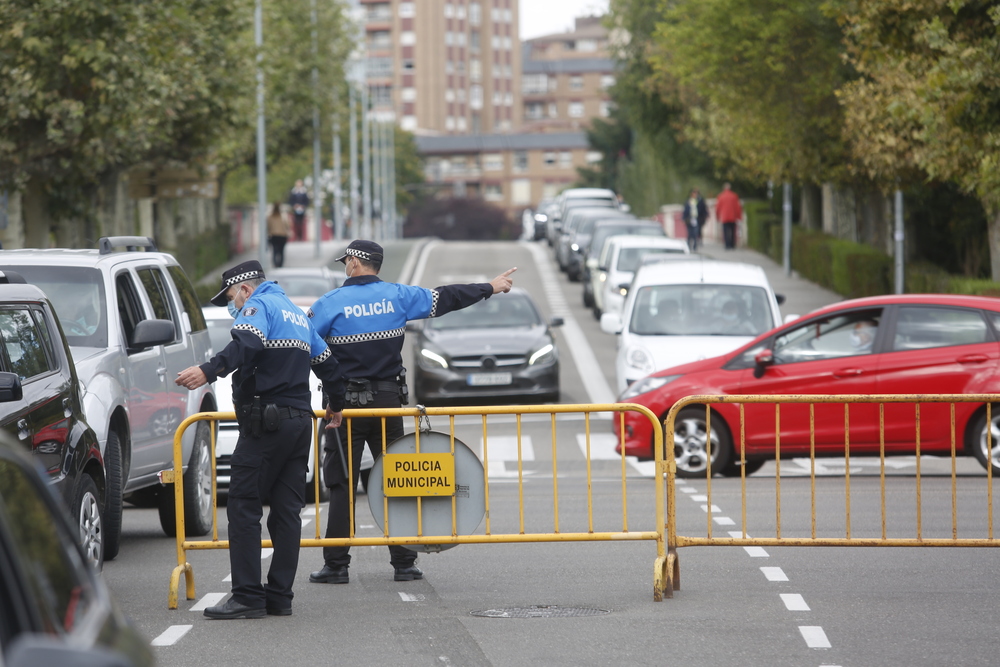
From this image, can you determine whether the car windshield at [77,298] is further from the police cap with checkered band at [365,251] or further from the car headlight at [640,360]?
the car headlight at [640,360]

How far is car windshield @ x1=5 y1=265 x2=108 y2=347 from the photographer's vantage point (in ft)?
Answer: 33.6

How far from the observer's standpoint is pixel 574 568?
9602mm

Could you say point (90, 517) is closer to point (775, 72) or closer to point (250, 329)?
point (250, 329)

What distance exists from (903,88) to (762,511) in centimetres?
1367

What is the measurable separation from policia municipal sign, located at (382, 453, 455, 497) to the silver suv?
75.6 inches

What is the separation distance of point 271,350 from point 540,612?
188 centimetres

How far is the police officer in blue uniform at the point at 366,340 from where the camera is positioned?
898 cm

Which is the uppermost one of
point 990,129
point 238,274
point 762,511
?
point 990,129

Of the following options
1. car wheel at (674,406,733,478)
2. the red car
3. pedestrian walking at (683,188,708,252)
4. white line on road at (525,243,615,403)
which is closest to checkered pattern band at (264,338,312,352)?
the red car

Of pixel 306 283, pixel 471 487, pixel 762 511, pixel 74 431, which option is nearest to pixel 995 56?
pixel 762 511

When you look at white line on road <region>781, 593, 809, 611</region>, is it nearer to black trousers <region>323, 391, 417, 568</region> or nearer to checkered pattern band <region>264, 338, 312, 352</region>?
black trousers <region>323, 391, 417, 568</region>

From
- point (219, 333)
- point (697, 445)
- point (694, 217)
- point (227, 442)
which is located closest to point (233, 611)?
point (227, 442)

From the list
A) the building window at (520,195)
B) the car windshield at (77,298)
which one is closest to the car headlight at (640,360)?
the car windshield at (77,298)

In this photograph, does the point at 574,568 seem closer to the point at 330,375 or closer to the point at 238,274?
the point at 330,375
